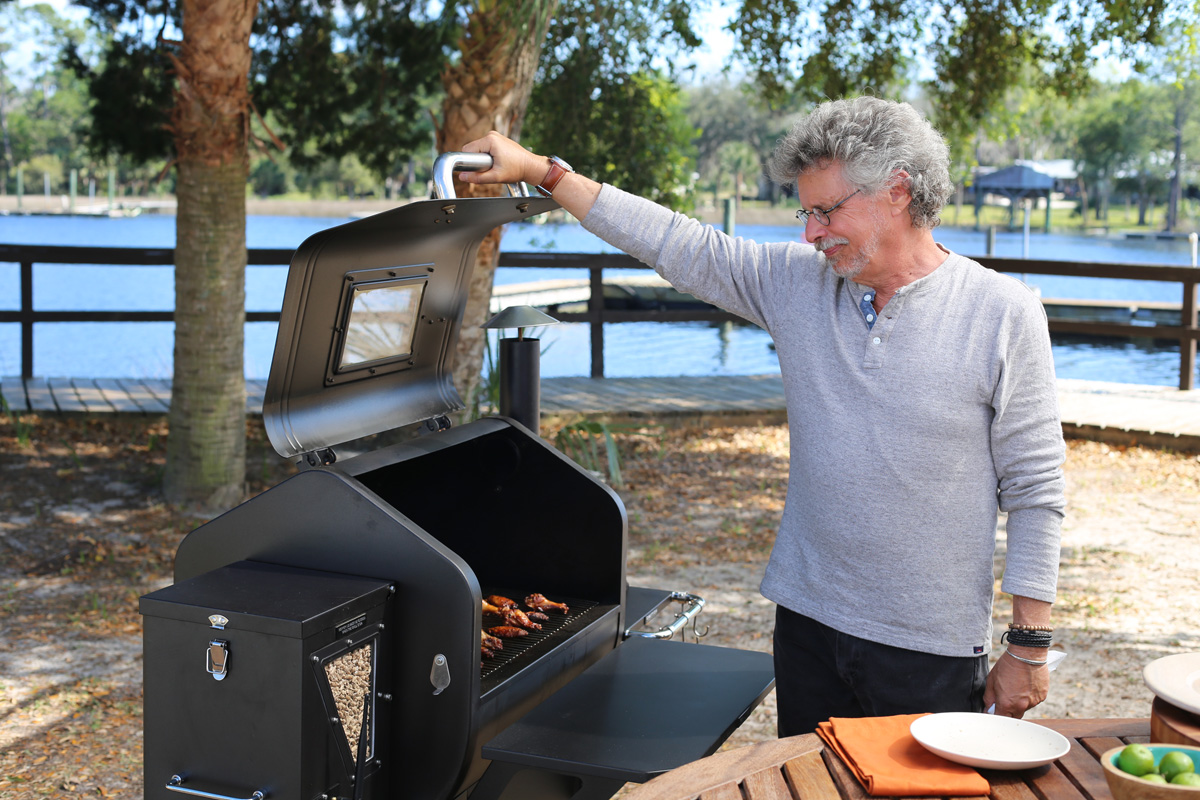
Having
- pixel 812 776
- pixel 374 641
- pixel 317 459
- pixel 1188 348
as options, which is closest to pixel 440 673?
pixel 374 641

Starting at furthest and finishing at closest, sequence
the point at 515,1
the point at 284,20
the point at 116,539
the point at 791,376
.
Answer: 1. the point at 284,20
2. the point at 116,539
3. the point at 515,1
4. the point at 791,376

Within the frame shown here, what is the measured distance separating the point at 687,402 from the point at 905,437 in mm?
5882

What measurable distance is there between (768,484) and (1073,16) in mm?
3821

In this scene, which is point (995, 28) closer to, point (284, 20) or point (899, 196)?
point (284, 20)

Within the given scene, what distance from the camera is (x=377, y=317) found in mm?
2189

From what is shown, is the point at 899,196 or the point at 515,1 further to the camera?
the point at 515,1

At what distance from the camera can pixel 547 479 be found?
2459 mm

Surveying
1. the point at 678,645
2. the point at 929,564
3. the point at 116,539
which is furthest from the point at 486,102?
the point at 929,564

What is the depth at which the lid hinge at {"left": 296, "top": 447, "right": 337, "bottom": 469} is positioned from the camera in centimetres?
197

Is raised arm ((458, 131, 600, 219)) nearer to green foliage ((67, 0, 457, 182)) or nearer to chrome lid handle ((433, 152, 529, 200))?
chrome lid handle ((433, 152, 529, 200))

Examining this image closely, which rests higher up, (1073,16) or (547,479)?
(1073,16)

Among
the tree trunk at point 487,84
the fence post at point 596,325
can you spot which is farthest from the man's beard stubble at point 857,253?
the fence post at point 596,325

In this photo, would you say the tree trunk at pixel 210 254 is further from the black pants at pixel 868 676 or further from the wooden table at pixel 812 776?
the wooden table at pixel 812 776

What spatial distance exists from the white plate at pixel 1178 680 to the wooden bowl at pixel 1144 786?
0.11m
